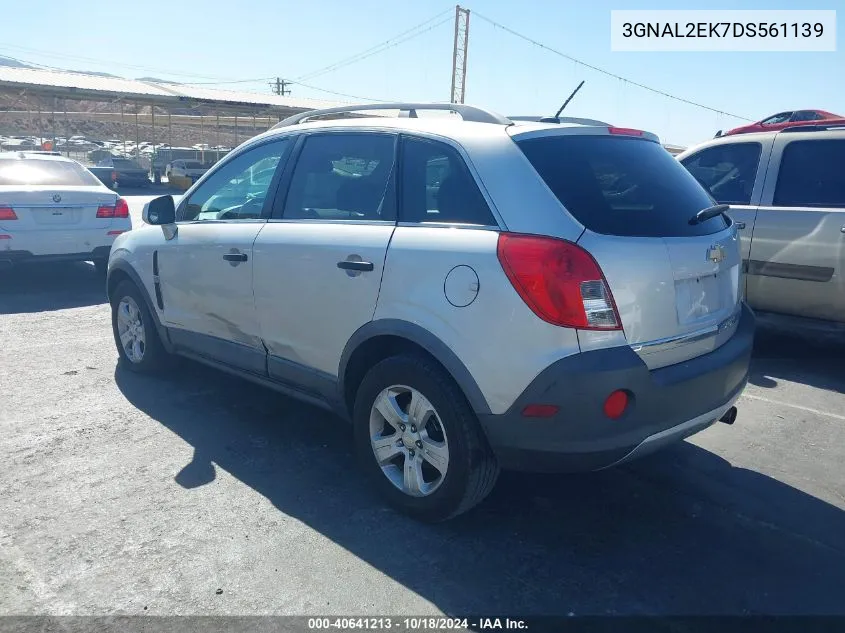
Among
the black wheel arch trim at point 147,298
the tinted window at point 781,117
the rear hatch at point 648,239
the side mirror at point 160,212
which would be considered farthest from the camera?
the tinted window at point 781,117

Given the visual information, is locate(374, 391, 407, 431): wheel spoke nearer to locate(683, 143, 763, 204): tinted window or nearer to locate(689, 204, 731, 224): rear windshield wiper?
locate(689, 204, 731, 224): rear windshield wiper

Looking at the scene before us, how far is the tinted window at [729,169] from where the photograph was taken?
6.00 metres

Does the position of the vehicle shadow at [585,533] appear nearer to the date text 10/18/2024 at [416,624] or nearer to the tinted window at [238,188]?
the date text 10/18/2024 at [416,624]

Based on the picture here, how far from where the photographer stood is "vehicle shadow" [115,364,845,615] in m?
2.86

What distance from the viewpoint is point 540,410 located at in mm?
2885

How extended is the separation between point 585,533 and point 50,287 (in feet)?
25.9

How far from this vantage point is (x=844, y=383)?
18.1ft

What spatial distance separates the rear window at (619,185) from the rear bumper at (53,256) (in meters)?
6.88

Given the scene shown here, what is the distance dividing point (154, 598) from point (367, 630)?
0.83 meters

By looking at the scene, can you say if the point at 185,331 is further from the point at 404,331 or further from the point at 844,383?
the point at 844,383

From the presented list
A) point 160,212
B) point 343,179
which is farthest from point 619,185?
point 160,212

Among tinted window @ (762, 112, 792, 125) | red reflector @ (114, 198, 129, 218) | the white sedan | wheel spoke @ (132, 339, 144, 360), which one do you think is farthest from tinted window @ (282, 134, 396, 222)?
tinted window @ (762, 112, 792, 125)

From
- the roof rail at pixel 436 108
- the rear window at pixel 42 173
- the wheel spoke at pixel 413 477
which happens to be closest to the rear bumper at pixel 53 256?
the rear window at pixel 42 173

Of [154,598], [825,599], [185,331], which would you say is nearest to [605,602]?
[825,599]
